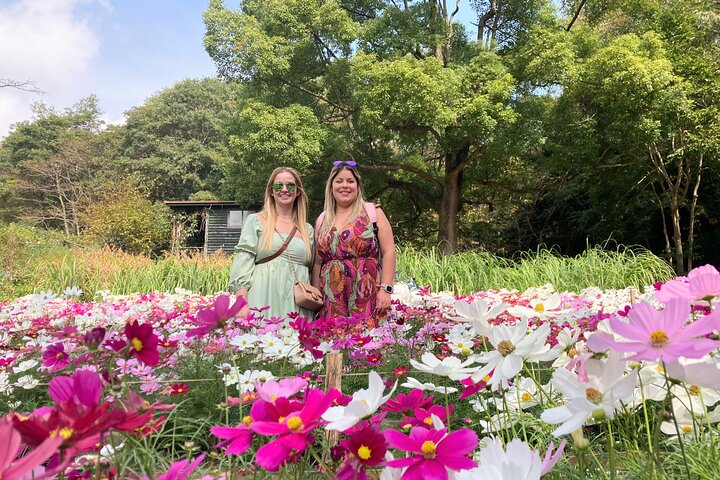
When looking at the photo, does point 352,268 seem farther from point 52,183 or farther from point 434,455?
point 52,183

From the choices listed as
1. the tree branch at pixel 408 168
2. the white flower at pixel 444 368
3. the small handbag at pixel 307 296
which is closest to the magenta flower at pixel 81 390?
the white flower at pixel 444 368

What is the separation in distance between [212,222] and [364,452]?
18409mm

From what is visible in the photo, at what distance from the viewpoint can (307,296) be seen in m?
2.52

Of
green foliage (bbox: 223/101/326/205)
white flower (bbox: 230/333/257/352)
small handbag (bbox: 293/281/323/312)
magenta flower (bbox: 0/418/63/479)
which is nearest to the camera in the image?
magenta flower (bbox: 0/418/63/479)

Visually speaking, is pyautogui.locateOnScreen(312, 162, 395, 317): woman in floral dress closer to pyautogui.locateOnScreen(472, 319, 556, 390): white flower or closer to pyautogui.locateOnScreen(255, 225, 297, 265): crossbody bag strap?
pyautogui.locateOnScreen(255, 225, 297, 265): crossbody bag strap

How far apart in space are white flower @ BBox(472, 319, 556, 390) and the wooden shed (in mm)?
16790

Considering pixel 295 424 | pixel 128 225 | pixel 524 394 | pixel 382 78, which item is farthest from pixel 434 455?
pixel 128 225

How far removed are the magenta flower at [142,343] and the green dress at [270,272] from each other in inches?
78.5

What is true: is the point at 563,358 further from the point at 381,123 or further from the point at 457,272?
the point at 381,123

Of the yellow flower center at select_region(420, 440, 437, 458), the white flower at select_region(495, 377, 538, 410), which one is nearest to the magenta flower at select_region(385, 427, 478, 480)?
the yellow flower center at select_region(420, 440, 437, 458)

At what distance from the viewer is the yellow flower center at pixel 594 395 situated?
0.52 m

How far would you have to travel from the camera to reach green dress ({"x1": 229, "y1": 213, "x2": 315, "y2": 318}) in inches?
103

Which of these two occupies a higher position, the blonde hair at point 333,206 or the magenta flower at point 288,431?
the blonde hair at point 333,206

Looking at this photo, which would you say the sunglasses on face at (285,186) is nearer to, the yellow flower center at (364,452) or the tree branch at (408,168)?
the yellow flower center at (364,452)
